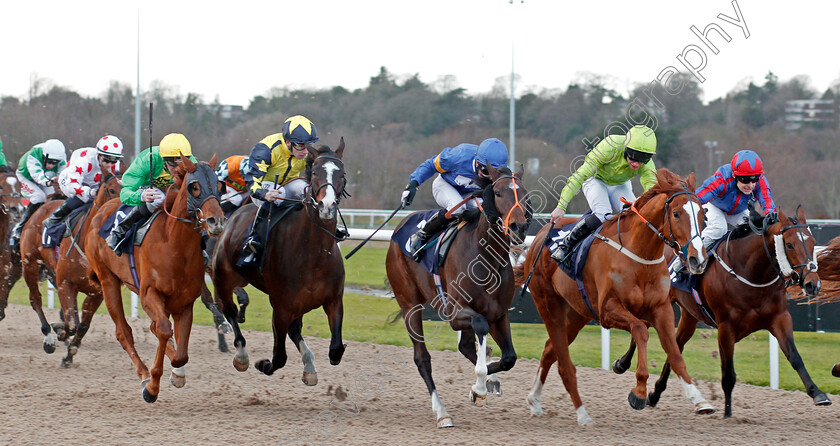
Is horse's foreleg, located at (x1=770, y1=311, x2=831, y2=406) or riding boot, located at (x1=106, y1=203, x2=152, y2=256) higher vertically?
riding boot, located at (x1=106, y1=203, x2=152, y2=256)

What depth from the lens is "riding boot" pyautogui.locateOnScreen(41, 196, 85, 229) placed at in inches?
314

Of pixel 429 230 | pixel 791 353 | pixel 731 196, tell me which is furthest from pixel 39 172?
pixel 791 353

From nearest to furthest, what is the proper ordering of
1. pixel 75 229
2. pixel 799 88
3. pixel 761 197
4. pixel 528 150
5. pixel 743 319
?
pixel 743 319
pixel 761 197
pixel 75 229
pixel 528 150
pixel 799 88

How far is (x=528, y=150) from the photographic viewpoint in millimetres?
22953

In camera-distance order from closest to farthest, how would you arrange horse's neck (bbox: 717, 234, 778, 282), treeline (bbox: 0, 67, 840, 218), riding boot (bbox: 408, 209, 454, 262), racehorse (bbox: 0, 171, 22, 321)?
horse's neck (bbox: 717, 234, 778, 282), riding boot (bbox: 408, 209, 454, 262), racehorse (bbox: 0, 171, 22, 321), treeline (bbox: 0, 67, 840, 218)

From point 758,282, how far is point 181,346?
3.94 m

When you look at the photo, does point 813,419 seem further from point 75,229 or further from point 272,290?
point 75,229

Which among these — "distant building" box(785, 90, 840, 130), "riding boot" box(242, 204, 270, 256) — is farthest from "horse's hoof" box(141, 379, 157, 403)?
"distant building" box(785, 90, 840, 130)

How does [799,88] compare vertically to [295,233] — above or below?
above

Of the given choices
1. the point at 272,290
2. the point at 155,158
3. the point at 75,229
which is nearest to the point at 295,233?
A: the point at 272,290

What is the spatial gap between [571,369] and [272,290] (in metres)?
2.18

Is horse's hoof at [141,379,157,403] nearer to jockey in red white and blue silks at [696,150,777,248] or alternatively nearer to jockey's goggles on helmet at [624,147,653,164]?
jockey's goggles on helmet at [624,147,653,164]

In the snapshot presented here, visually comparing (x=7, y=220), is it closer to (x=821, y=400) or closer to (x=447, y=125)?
(x=821, y=400)

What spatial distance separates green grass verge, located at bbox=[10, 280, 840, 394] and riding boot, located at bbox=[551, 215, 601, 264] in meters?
1.93
